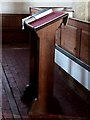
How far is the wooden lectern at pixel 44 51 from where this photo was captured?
2.60m

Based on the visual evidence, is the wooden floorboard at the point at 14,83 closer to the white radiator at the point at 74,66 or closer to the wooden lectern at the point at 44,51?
the wooden lectern at the point at 44,51

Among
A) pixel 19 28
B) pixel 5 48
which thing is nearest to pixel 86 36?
pixel 5 48

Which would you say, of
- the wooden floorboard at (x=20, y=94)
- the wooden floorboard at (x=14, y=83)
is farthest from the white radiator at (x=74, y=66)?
the wooden floorboard at (x=14, y=83)

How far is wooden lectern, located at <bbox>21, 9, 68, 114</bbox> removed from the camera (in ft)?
8.52

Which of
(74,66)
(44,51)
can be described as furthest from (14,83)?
(44,51)

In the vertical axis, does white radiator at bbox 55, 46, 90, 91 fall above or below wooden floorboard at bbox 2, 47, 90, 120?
above

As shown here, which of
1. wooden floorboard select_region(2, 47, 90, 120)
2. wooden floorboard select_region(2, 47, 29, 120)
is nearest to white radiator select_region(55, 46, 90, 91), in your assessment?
wooden floorboard select_region(2, 47, 90, 120)

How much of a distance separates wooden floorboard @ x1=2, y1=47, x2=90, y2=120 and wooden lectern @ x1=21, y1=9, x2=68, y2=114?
18 centimetres

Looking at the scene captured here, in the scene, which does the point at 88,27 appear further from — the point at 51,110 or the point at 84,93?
the point at 51,110

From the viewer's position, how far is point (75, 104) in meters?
2.99

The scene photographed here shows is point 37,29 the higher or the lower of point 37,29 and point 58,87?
the higher

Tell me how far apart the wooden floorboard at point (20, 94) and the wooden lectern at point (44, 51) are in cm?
18

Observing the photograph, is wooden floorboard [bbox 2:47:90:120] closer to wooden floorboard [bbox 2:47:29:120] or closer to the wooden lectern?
wooden floorboard [bbox 2:47:29:120]

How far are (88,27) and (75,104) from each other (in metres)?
0.87
